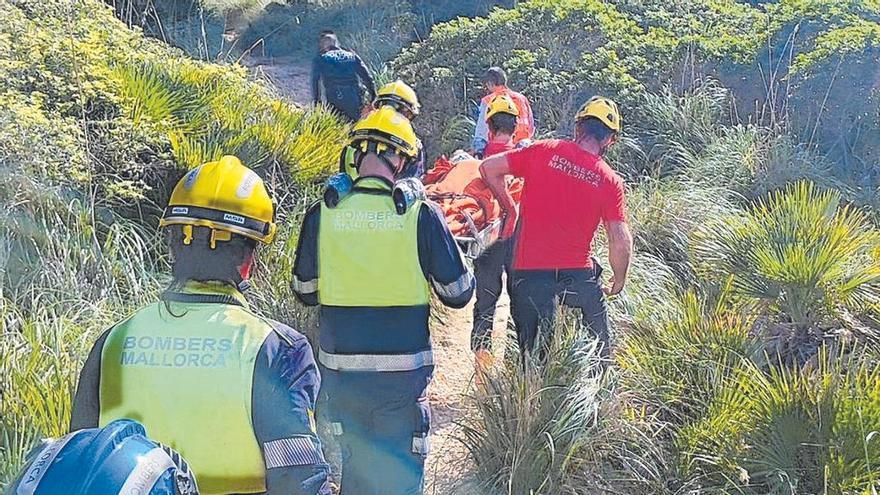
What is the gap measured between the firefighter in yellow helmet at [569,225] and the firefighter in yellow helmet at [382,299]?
1.15 metres

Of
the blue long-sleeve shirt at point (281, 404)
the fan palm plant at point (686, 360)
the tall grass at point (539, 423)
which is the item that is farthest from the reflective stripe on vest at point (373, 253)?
the fan palm plant at point (686, 360)

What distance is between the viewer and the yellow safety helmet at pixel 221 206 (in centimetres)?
223

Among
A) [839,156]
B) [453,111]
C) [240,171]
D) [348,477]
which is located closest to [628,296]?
[348,477]

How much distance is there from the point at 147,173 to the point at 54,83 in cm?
84

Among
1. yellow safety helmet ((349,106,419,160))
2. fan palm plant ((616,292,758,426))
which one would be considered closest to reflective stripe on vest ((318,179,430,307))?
yellow safety helmet ((349,106,419,160))

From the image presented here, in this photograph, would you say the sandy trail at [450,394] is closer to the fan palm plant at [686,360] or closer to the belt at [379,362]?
the fan palm plant at [686,360]

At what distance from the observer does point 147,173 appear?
21.4 ft

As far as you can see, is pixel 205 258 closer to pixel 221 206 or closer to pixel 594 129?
pixel 221 206

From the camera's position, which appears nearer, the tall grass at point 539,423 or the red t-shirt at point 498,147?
the tall grass at point 539,423

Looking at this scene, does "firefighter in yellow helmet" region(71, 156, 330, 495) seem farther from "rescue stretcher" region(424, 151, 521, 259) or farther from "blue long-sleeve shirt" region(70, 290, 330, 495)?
"rescue stretcher" region(424, 151, 521, 259)

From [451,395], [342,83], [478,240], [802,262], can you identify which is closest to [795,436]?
[802,262]

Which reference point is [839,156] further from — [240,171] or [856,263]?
[240,171]

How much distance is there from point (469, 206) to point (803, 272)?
2732mm

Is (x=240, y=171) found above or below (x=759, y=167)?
below
